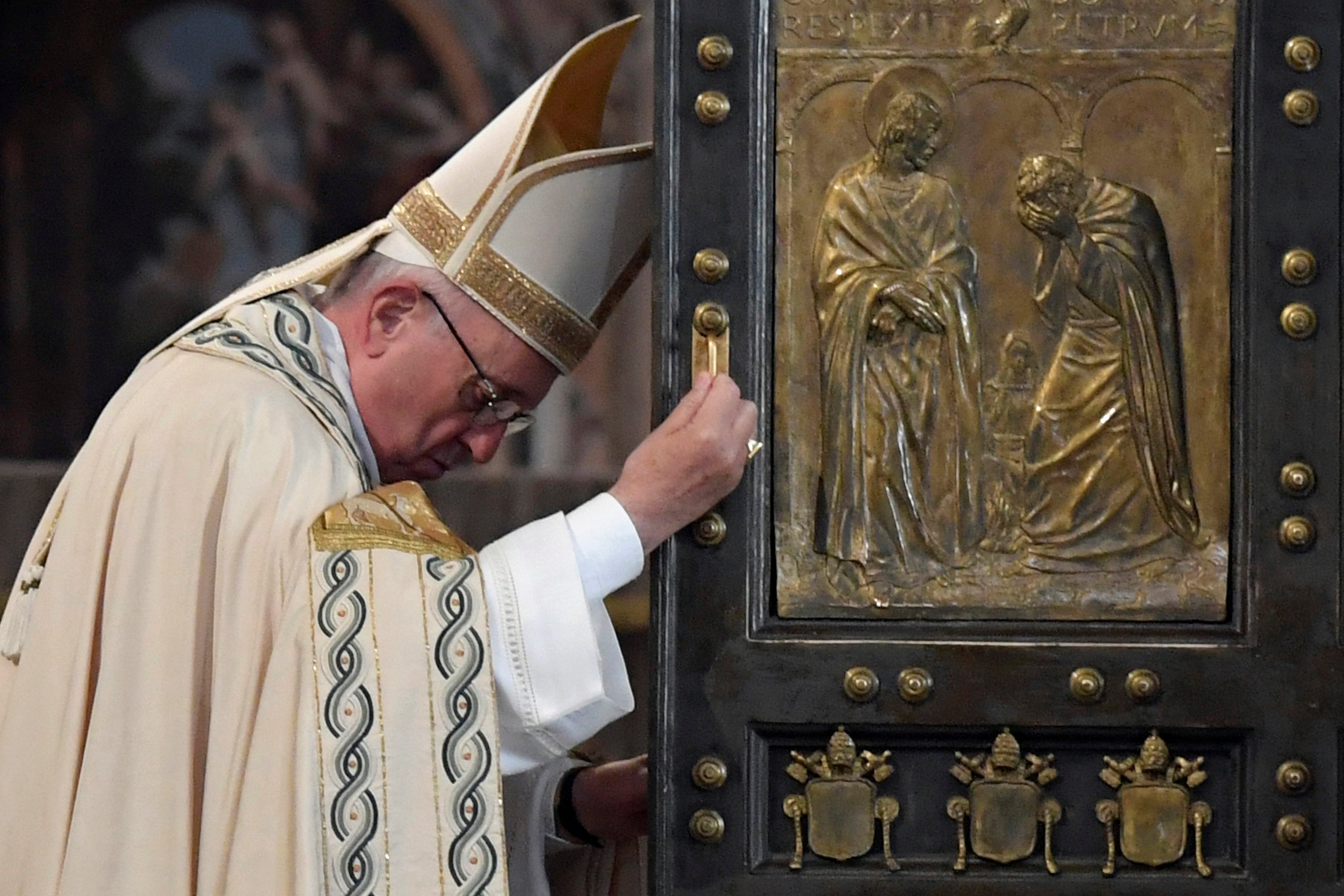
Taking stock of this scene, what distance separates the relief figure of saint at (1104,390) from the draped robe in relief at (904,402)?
Result: 0.09m

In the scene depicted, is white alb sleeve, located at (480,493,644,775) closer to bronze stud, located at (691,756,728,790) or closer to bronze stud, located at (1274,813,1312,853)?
bronze stud, located at (691,756,728,790)

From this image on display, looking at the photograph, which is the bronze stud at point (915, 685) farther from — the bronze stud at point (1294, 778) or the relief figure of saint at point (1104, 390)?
the bronze stud at point (1294, 778)

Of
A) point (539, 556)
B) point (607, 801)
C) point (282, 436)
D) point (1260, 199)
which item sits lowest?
point (607, 801)

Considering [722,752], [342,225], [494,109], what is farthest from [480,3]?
[722,752]

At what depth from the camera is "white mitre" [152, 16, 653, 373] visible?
2.67 metres

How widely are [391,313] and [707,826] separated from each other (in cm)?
82

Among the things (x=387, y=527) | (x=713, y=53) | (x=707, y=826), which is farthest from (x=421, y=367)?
(x=707, y=826)

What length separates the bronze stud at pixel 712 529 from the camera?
2.50m

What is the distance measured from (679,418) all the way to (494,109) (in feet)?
15.1

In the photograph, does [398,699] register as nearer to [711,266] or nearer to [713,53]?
[711,266]

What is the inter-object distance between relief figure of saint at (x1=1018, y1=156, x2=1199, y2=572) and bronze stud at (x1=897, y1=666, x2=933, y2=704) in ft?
0.71

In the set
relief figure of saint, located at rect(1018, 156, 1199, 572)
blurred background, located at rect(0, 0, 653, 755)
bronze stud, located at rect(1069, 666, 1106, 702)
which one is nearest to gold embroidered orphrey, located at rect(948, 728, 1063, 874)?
bronze stud, located at rect(1069, 666, 1106, 702)

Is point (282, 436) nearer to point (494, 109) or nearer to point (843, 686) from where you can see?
point (843, 686)

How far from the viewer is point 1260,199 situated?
8.17ft
